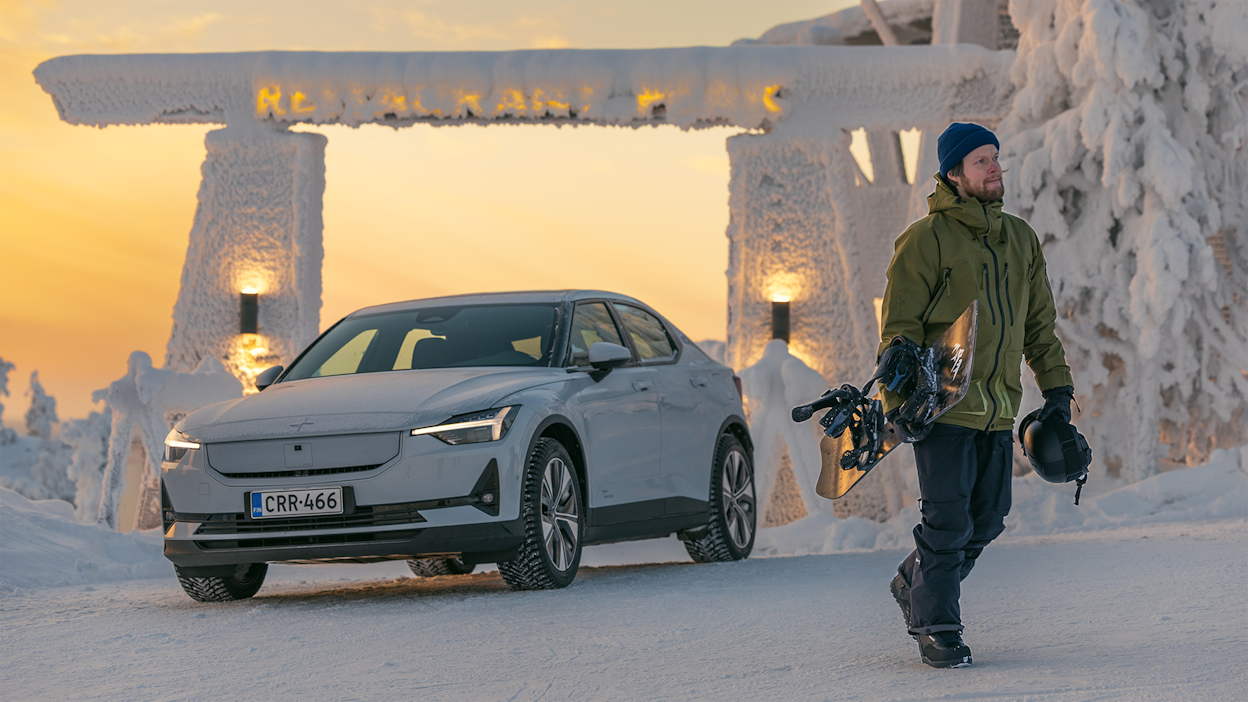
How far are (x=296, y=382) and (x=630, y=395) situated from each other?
1.69 meters

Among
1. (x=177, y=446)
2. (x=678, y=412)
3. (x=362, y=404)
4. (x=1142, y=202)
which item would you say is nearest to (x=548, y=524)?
(x=362, y=404)

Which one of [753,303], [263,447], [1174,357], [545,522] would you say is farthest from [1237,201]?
[263,447]

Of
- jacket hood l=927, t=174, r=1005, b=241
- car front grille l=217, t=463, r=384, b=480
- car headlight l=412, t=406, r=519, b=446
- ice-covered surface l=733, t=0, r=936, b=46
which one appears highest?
ice-covered surface l=733, t=0, r=936, b=46

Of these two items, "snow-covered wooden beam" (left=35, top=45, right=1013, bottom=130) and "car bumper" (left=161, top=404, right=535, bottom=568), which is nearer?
"car bumper" (left=161, top=404, right=535, bottom=568)

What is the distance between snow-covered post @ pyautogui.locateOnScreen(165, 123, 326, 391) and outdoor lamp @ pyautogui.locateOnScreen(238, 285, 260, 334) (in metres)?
0.05

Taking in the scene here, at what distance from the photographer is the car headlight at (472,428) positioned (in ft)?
17.6

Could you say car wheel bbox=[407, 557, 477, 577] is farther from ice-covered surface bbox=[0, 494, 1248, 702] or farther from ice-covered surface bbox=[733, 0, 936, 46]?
ice-covered surface bbox=[733, 0, 936, 46]

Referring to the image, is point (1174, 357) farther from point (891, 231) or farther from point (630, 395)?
point (630, 395)

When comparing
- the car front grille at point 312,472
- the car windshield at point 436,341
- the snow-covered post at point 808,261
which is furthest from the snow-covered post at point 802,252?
the car front grille at point 312,472

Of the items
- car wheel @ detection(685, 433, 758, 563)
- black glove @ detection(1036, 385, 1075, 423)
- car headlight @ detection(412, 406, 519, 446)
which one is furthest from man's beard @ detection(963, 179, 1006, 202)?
car wheel @ detection(685, 433, 758, 563)

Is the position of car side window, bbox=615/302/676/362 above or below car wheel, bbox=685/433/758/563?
above

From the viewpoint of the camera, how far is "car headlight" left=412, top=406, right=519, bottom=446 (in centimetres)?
535

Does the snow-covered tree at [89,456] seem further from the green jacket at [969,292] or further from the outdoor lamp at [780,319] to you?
the green jacket at [969,292]

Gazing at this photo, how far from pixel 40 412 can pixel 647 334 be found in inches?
1103
